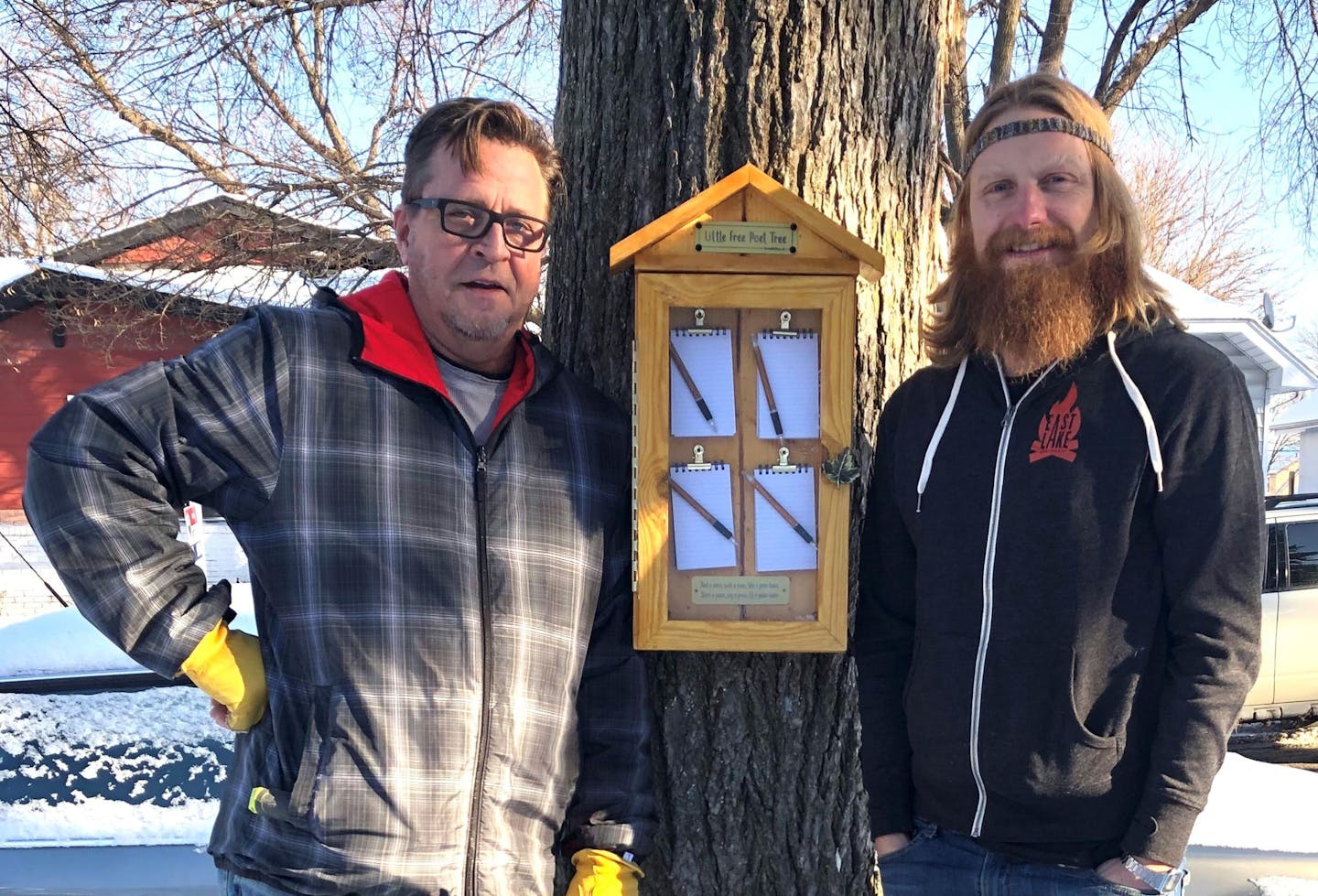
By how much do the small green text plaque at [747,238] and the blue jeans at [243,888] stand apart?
4.46 ft

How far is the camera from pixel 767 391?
6.73 feet

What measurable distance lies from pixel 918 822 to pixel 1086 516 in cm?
63

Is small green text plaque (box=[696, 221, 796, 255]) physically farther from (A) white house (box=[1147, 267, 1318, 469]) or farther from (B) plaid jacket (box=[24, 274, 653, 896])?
(A) white house (box=[1147, 267, 1318, 469])

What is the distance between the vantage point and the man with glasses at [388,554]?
1758 millimetres

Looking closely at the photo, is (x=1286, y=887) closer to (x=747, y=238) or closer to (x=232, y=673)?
(x=747, y=238)

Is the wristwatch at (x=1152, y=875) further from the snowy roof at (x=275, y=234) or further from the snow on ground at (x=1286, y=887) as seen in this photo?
the snowy roof at (x=275, y=234)

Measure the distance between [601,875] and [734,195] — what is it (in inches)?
51.2

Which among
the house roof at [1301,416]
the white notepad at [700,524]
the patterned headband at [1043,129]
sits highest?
the house roof at [1301,416]

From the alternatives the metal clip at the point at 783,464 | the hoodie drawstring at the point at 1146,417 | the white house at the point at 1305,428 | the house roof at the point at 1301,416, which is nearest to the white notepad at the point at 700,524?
the metal clip at the point at 783,464

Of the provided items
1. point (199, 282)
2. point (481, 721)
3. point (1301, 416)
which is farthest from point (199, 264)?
point (1301, 416)

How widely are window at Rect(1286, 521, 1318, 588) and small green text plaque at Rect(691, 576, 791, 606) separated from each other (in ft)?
24.5

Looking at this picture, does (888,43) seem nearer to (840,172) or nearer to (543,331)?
(840,172)

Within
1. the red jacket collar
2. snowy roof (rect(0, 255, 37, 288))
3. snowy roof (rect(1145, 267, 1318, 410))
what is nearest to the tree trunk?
the red jacket collar

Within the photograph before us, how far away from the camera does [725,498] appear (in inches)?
80.9
